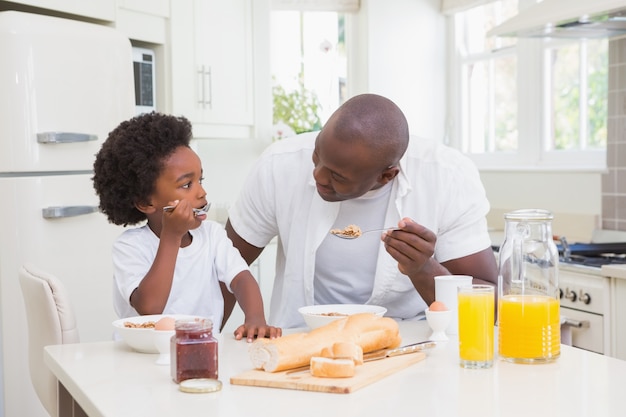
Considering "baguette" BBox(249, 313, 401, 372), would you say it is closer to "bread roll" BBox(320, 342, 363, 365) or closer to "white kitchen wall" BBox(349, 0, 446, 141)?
"bread roll" BBox(320, 342, 363, 365)

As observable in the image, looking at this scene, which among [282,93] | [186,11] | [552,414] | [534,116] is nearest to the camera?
[552,414]

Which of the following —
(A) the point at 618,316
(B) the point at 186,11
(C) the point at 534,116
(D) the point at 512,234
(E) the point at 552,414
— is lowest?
(A) the point at 618,316

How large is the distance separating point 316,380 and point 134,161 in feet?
2.79

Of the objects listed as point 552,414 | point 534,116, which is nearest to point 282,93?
point 534,116

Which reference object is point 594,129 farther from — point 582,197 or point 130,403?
point 130,403

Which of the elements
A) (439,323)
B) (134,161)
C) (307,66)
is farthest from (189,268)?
(307,66)

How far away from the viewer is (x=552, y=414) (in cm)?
113

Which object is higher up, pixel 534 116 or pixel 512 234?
pixel 534 116

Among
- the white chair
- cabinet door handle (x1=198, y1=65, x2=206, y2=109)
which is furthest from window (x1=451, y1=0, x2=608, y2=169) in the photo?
the white chair

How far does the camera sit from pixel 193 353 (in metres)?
1.29

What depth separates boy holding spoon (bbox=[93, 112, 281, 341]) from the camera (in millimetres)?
1784

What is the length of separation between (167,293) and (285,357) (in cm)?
52

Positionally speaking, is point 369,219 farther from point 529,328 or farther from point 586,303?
point 586,303

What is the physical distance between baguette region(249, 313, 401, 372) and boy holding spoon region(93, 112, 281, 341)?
1.12ft
